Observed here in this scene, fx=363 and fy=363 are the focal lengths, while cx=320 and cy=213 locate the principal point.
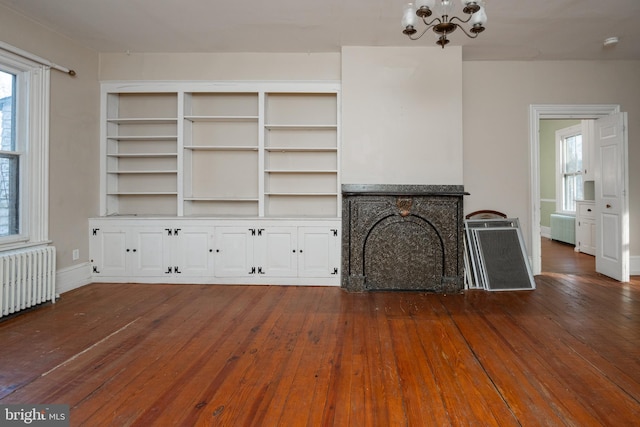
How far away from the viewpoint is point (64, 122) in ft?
13.7

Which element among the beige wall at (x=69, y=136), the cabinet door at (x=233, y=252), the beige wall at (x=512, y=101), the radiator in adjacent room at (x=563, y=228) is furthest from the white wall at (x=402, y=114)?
the radiator in adjacent room at (x=563, y=228)

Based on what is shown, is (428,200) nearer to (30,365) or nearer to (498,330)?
(498,330)

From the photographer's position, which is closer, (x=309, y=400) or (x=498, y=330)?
(x=309, y=400)

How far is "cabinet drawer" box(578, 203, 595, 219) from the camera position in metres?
6.60

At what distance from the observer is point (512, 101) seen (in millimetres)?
4926

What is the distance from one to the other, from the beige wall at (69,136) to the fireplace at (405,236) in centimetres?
325

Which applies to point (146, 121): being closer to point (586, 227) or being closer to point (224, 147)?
point (224, 147)

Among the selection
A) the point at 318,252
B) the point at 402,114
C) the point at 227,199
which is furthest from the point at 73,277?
the point at 402,114

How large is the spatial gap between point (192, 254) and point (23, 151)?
2.03 metres

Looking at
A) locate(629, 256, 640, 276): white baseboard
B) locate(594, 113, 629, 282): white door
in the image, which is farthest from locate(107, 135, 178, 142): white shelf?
locate(629, 256, 640, 276): white baseboard

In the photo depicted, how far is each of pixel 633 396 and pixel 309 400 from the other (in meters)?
1.78

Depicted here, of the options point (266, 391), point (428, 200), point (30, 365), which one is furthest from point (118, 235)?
point (428, 200)

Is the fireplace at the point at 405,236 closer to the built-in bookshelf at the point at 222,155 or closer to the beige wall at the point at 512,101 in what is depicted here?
the built-in bookshelf at the point at 222,155

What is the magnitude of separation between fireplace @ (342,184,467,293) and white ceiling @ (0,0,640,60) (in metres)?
1.76
